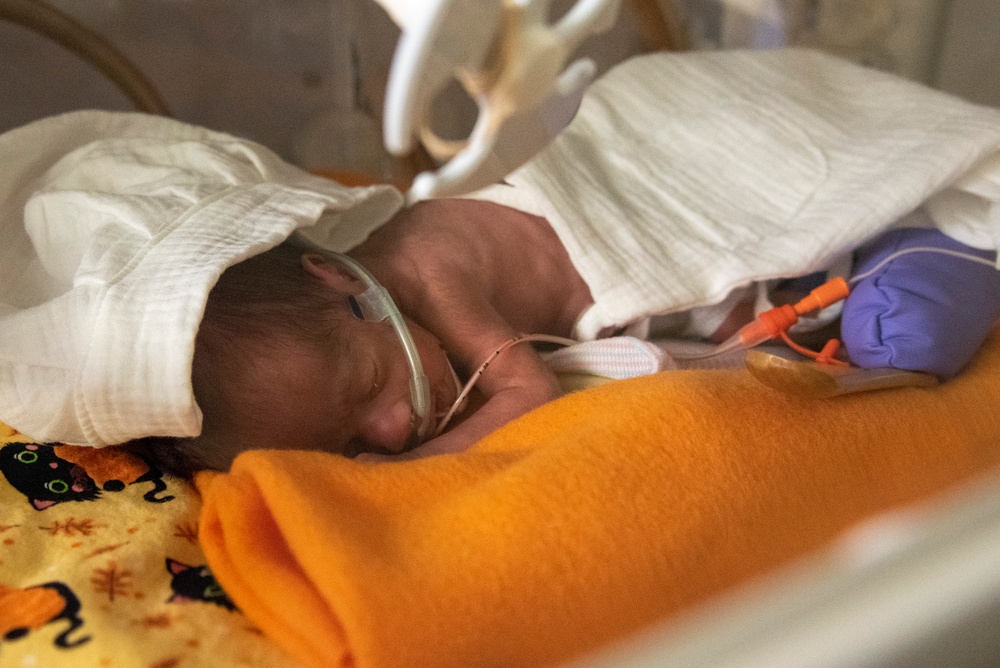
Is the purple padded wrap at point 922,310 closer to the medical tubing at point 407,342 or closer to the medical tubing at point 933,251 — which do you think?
the medical tubing at point 933,251

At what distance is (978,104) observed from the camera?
1.03 metres

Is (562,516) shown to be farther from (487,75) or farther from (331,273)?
(331,273)

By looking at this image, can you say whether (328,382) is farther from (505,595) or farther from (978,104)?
(978,104)

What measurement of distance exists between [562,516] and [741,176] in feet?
2.02

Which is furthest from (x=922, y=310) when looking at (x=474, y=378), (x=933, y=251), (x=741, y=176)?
(x=474, y=378)

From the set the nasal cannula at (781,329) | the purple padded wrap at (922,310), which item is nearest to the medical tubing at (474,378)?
the nasal cannula at (781,329)

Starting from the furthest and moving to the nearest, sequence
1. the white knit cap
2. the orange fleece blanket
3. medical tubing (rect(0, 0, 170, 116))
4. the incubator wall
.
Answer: the incubator wall
medical tubing (rect(0, 0, 170, 116))
the white knit cap
the orange fleece blanket

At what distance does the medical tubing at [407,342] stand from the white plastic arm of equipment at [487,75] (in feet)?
1.17

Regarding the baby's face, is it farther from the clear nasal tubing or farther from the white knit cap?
the clear nasal tubing

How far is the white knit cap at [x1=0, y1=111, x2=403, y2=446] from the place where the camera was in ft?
2.25

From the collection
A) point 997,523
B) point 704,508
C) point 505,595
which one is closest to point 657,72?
point 704,508

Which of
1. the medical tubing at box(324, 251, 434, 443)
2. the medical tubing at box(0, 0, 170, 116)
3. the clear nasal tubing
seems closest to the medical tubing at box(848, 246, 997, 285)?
the clear nasal tubing

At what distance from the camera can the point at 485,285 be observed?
3.14ft

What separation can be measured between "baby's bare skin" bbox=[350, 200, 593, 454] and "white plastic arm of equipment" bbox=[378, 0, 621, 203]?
379mm
